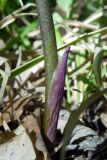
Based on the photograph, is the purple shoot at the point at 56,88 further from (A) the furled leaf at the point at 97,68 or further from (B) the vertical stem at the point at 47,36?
(A) the furled leaf at the point at 97,68

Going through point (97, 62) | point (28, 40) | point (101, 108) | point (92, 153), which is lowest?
point (92, 153)

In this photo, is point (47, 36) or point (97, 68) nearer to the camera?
point (47, 36)

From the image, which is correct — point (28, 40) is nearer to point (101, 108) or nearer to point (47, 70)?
point (101, 108)

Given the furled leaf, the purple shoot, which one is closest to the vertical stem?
the purple shoot

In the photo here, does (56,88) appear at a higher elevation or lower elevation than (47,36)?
lower

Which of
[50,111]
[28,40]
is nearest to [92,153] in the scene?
[50,111]

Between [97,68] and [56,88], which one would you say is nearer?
→ [56,88]

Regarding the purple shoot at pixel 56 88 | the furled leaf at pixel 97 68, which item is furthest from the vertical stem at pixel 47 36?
the furled leaf at pixel 97 68

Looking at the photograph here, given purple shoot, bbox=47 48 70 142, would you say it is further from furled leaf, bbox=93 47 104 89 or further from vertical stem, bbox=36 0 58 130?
furled leaf, bbox=93 47 104 89
